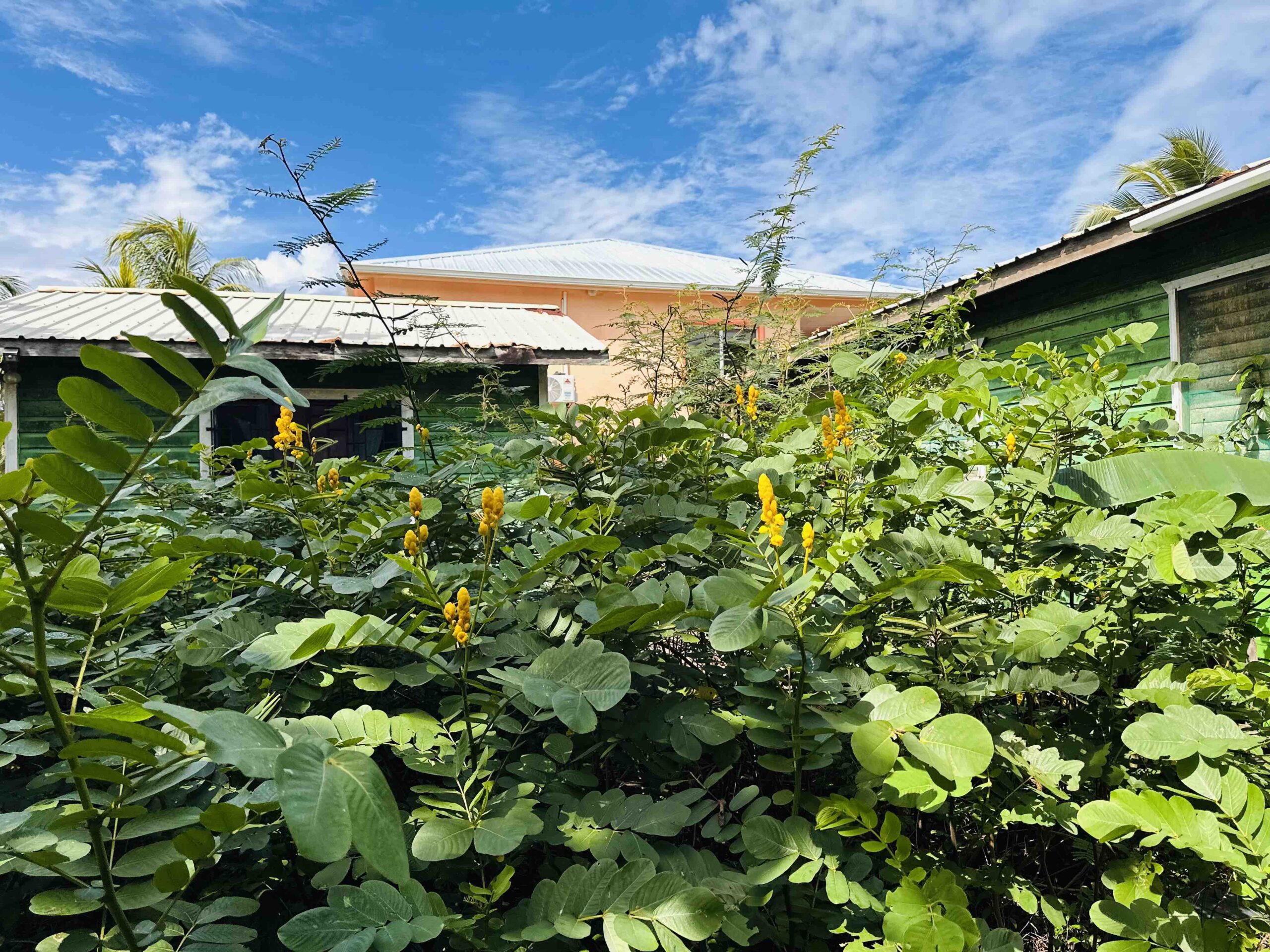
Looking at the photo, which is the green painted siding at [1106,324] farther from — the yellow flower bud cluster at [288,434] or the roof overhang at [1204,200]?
the yellow flower bud cluster at [288,434]

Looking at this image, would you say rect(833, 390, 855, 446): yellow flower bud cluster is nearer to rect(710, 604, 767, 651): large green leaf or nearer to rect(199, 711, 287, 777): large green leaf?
rect(710, 604, 767, 651): large green leaf

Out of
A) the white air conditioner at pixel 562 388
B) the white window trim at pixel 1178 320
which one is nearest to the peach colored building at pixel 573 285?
the white air conditioner at pixel 562 388

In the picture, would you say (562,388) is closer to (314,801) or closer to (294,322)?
(294,322)

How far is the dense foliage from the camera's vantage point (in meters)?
0.71

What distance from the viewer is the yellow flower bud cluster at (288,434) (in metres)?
1.91

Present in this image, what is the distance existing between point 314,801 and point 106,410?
0.44 metres

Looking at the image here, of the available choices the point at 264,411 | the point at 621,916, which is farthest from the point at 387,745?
the point at 264,411

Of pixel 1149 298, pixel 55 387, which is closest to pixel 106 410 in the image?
pixel 1149 298

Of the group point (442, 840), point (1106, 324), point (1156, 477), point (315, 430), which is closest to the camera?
point (442, 840)

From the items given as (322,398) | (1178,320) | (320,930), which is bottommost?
(320,930)

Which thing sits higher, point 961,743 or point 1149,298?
point 1149,298

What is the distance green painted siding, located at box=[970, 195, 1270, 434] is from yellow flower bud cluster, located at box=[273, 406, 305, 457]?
4.87 metres

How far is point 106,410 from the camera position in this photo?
68 centimetres

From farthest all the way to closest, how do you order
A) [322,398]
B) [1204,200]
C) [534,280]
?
[534,280] < [322,398] < [1204,200]
